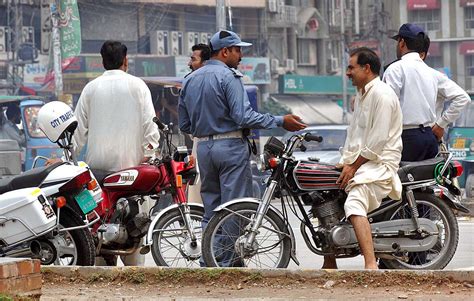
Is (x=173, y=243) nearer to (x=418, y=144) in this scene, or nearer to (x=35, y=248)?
(x=35, y=248)

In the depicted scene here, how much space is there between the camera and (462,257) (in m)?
10.1

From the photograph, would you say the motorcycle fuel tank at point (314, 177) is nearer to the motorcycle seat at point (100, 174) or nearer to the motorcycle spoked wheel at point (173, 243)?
the motorcycle spoked wheel at point (173, 243)

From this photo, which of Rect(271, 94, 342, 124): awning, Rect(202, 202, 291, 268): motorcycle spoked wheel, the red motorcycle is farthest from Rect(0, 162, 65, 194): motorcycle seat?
Rect(271, 94, 342, 124): awning

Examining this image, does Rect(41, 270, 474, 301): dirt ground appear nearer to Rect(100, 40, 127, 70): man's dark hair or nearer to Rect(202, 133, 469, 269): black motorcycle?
Rect(202, 133, 469, 269): black motorcycle

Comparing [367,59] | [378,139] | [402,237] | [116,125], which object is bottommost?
[402,237]

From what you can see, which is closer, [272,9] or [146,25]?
[146,25]

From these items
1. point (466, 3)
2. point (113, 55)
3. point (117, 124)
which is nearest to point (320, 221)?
point (117, 124)

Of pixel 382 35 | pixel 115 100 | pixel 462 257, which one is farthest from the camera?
pixel 382 35

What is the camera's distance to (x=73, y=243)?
26.7ft

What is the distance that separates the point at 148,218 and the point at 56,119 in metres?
0.94

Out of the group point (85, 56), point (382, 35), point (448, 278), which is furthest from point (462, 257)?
point (382, 35)

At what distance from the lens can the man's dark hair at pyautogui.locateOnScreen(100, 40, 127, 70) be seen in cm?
899

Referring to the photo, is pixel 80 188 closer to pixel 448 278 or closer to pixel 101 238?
pixel 101 238

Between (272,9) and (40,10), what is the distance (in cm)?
1760
